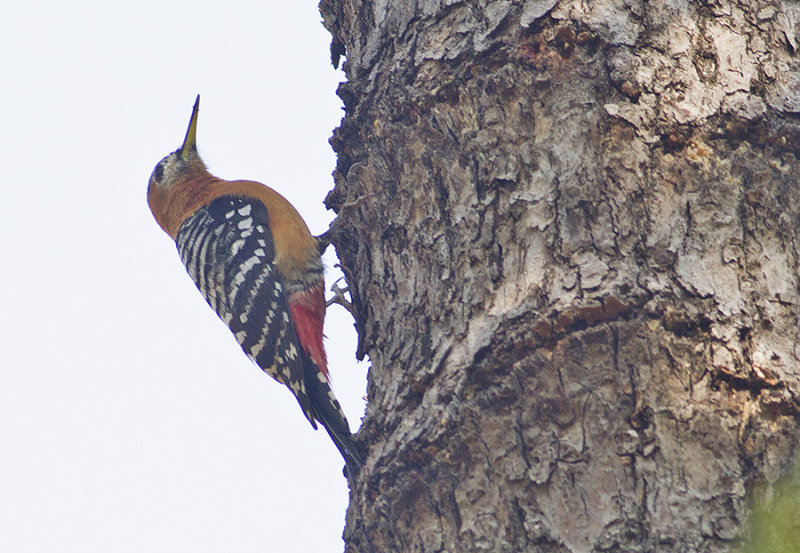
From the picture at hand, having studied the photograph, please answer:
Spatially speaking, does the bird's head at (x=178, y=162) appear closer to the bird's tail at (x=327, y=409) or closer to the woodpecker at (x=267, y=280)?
the woodpecker at (x=267, y=280)

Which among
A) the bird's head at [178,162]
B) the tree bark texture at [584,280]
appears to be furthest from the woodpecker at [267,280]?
the tree bark texture at [584,280]

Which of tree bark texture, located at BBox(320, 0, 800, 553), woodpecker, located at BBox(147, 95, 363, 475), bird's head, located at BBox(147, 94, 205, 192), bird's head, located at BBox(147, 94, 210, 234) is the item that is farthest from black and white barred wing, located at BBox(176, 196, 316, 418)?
tree bark texture, located at BBox(320, 0, 800, 553)

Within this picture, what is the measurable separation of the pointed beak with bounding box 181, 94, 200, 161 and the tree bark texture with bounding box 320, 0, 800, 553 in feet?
13.3

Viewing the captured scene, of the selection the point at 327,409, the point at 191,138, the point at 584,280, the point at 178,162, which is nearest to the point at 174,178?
the point at 178,162

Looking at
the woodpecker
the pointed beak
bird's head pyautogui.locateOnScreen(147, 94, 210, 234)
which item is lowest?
the woodpecker

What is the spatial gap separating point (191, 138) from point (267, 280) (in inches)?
83.2

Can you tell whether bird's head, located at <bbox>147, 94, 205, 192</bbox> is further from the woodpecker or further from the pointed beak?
the woodpecker

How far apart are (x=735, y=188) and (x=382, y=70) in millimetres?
1386

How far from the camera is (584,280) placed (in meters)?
2.30

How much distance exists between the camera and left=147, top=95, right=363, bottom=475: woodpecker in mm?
4957

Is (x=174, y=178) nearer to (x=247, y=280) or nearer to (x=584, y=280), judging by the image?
(x=247, y=280)

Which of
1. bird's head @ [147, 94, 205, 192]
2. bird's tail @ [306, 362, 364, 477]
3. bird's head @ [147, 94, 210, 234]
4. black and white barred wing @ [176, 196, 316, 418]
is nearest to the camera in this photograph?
bird's tail @ [306, 362, 364, 477]

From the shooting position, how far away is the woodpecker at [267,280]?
16.3ft

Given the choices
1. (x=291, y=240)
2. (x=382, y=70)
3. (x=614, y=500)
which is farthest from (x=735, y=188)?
(x=291, y=240)
